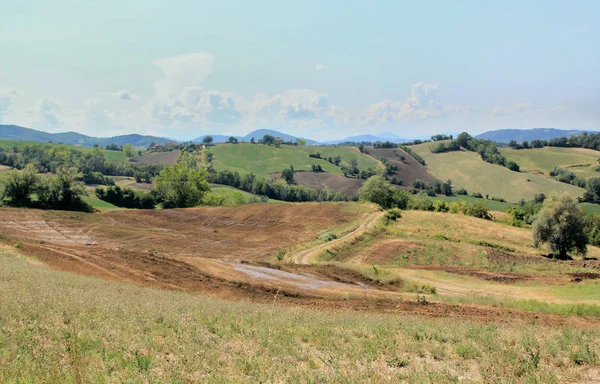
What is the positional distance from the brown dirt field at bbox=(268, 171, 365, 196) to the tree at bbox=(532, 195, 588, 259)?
339ft

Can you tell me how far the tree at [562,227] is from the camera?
53.2 m

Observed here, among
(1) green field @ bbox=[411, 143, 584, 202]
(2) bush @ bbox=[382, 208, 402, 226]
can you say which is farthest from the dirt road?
(1) green field @ bbox=[411, 143, 584, 202]

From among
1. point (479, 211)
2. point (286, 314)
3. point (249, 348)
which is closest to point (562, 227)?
point (479, 211)

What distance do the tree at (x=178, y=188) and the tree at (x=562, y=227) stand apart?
75.1 metres

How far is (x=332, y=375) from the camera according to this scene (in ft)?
26.9

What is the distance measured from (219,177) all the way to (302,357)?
163113 mm

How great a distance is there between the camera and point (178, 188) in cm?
9788

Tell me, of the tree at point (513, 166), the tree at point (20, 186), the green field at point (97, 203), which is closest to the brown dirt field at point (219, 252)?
the tree at point (20, 186)

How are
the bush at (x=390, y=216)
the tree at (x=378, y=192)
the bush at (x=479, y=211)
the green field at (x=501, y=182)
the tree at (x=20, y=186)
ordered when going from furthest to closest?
the green field at (x=501, y=182)
the tree at (x=378, y=192)
the bush at (x=479, y=211)
the tree at (x=20, y=186)
the bush at (x=390, y=216)

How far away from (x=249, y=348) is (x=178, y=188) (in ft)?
305

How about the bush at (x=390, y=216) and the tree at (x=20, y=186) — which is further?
the tree at (x=20, y=186)

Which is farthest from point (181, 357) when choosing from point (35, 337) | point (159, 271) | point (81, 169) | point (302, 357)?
point (81, 169)

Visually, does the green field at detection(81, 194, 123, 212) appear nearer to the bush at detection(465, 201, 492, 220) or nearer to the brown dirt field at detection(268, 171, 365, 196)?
the bush at detection(465, 201, 492, 220)

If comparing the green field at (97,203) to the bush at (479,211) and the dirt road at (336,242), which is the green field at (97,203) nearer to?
the dirt road at (336,242)
